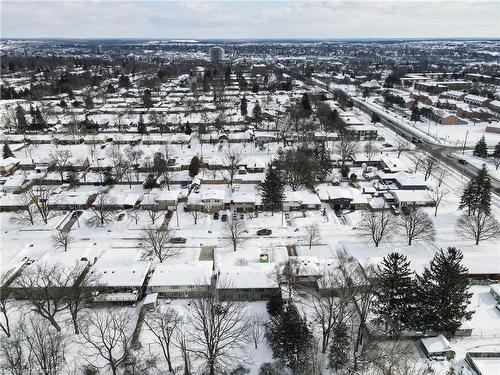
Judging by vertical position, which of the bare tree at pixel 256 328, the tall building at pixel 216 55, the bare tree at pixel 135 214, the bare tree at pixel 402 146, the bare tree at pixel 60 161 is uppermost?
the tall building at pixel 216 55

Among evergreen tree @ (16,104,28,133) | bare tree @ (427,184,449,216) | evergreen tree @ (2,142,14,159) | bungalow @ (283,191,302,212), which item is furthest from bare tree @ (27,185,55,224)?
bare tree @ (427,184,449,216)

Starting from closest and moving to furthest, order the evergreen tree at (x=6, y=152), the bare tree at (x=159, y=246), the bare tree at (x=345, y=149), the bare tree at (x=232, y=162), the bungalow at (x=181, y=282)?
the bungalow at (x=181, y=282) → the bare tree at (x=159, y=246) → the bare tree at (x=232, y=162) → the bare tree at (x=345, y=149) → the evergreen tree at (x=6, y=152)

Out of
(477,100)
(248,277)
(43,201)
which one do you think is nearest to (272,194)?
(248,277)

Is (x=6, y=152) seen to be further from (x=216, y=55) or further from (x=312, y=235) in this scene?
(x=216, y=55)

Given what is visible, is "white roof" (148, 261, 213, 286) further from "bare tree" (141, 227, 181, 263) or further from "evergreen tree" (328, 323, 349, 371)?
"evergreen tree" (328, 323, 349, 371)

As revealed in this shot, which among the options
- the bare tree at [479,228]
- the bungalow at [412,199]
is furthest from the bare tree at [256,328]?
the bungalow at [412,199]

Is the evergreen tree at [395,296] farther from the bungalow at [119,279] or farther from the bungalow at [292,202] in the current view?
the bungalow at [292,202]
